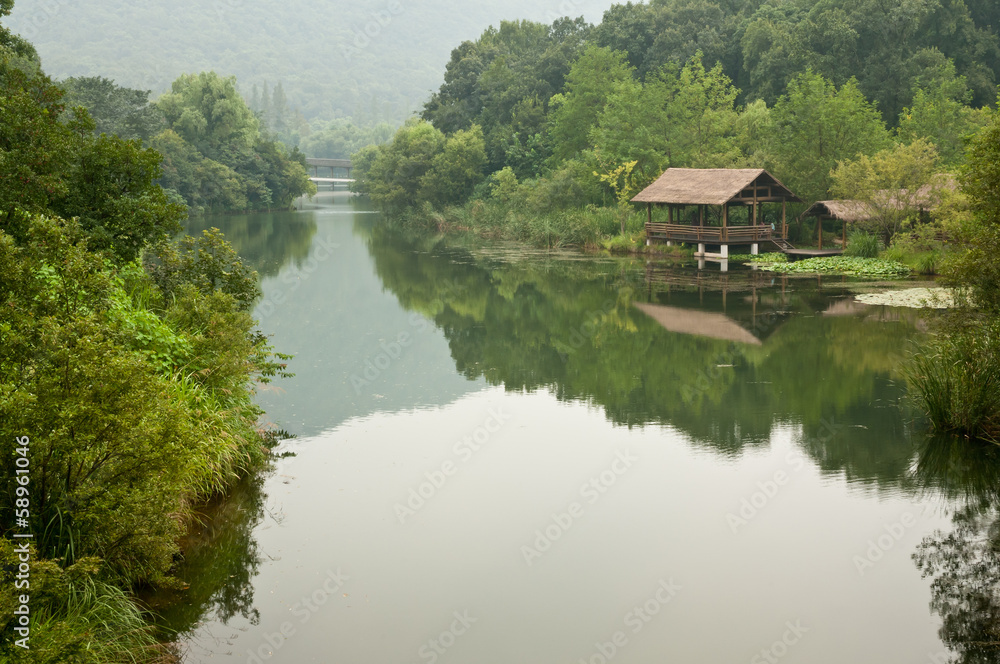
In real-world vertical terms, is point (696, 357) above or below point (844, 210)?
below

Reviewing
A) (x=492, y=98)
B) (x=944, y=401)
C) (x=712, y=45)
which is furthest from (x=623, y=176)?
(x=944, y=401)

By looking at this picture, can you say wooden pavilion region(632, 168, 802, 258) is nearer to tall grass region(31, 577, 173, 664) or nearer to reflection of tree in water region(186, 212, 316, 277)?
reflection of tree in water region(186, 212, 316, 277)

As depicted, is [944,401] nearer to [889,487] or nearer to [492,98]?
[889,487]

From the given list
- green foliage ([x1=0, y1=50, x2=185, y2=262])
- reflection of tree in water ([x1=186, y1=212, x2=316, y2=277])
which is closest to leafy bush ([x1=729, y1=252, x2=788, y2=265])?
reflection of tree in water ([x1=186, y1=212, x2=316, y2=277])

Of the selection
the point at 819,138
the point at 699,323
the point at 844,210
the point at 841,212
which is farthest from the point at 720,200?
the point at 699,323

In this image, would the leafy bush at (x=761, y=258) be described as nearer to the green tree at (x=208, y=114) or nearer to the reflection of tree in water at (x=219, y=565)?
the reflection of tree in water at (x=219, y=565)

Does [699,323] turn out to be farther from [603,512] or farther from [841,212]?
[841,212]

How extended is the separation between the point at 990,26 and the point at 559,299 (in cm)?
3297

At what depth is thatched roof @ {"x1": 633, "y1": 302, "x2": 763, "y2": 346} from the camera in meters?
19.0

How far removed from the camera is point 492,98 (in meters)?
60.9

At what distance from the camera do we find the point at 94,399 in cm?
609

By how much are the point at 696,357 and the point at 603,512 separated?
7.91 metres

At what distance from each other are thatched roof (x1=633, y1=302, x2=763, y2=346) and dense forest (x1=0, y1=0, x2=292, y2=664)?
416 inches

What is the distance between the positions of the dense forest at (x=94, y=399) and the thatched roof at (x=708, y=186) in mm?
23425
